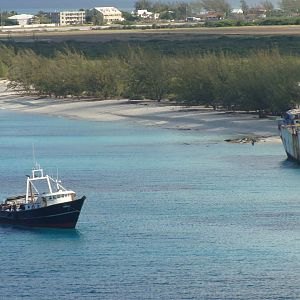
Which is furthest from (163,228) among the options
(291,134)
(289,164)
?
(291,134)

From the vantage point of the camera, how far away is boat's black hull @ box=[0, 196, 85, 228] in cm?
4244

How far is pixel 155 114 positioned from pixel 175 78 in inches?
267

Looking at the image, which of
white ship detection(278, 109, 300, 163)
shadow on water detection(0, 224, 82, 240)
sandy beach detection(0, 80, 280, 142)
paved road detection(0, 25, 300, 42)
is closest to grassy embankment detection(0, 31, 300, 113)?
sandy beach detection(0, 80, 280, 142)

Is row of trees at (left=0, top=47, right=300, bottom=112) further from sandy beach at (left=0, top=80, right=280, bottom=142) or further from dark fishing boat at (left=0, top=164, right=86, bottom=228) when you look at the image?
dark fishing boat at (left=0, top=164, right=86, bottom=228)

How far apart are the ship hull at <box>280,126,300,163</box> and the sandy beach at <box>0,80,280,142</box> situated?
19.8 feet

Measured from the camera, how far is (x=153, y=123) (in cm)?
7581

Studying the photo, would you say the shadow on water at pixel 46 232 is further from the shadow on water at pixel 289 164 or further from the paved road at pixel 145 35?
the paved road at pixel 145 35

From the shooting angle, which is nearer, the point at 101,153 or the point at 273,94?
the point at 101,153

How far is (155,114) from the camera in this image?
79.2 m

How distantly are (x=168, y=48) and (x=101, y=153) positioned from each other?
62.1 meters

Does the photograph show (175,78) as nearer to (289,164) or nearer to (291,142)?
(291,142)

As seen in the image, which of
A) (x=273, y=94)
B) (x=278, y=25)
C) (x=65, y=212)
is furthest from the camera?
(x=278, y=25)

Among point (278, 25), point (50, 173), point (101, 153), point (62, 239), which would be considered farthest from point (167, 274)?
point (278, 25)

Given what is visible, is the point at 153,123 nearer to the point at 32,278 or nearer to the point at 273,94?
the point at 273,94
